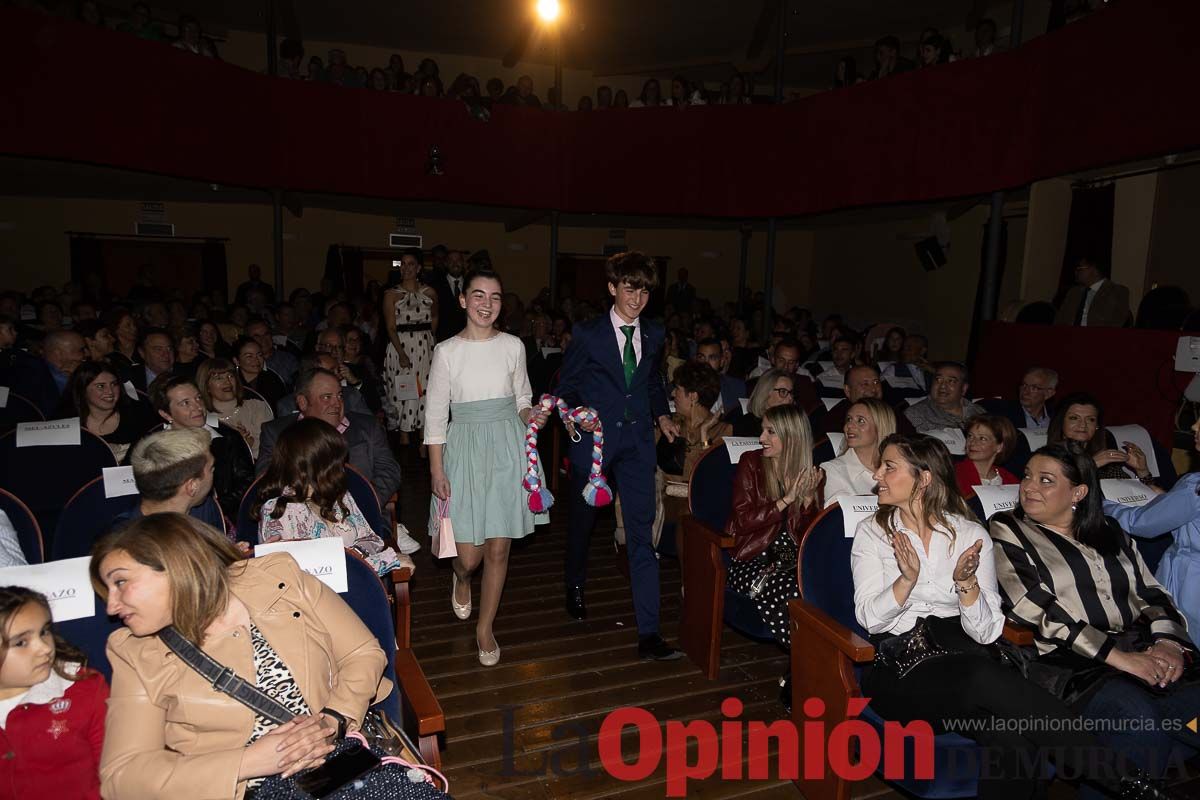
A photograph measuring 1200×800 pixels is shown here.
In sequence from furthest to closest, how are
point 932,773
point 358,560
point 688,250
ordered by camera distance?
point 688,250 < point 358,560 < point 932,773

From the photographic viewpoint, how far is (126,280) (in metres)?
12.2

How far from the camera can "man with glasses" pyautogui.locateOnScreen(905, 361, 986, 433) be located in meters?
4.65

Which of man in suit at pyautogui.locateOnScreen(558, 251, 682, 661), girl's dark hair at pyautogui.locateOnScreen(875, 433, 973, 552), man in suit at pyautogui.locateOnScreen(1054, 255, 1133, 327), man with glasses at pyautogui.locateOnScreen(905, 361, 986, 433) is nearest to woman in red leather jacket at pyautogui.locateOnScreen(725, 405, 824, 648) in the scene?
man in suit at pyautogui.locateOnScreen(558, 251, 682, 661)

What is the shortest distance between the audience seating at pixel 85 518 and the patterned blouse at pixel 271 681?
1379 millimetres

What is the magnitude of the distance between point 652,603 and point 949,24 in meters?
12.6

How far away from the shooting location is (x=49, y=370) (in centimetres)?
483

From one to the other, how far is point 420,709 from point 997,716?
169cm

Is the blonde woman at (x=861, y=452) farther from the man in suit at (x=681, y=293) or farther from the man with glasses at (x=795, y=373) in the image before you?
the man in suit at (x=681, y=293)

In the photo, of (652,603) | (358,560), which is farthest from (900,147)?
(358,560)

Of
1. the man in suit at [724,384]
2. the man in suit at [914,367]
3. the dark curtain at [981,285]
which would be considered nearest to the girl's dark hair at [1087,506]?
the man in suit at [724,384]

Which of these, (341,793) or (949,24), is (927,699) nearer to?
(341,793)

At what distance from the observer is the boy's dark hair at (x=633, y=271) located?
3242 mm

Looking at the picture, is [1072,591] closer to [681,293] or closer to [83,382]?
[83,382]

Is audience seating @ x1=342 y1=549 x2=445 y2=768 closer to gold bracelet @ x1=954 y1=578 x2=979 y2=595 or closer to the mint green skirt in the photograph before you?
the mint green skirt
